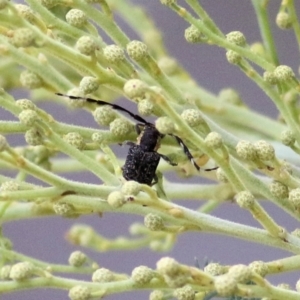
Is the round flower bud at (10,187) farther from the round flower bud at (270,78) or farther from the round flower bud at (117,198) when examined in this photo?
the round flower bud at (270,78)

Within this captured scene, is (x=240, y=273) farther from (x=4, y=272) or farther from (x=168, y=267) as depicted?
(x=4, y=272)

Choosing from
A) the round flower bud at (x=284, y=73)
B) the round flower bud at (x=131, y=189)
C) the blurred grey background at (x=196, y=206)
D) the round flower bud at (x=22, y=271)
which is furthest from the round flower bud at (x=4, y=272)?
the blurred grey background at (x=196, y=206)

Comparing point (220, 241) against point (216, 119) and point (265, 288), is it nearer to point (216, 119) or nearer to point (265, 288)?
point (216, 119)

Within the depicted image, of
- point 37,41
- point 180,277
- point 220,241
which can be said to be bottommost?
point 180,277

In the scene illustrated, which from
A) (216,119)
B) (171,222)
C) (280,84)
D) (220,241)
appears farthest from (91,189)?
(220,241)

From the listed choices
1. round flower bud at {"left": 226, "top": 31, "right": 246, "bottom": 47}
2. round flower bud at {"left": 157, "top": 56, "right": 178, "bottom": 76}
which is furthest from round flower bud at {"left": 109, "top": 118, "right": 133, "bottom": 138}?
round flower bud at {"left": 157, "top": 56, "right": 178, "bottom": 76}

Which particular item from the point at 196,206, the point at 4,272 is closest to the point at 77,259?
the point at 4,272

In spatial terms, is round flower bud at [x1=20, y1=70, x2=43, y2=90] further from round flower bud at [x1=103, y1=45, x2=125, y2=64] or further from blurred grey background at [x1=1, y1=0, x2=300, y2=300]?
blurred grey background at [x1=1, y1=0, x2=300, y2=300]

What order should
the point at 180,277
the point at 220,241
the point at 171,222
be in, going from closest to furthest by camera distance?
the point at 180,277 → the point at 171,222 → the point at 220,241
